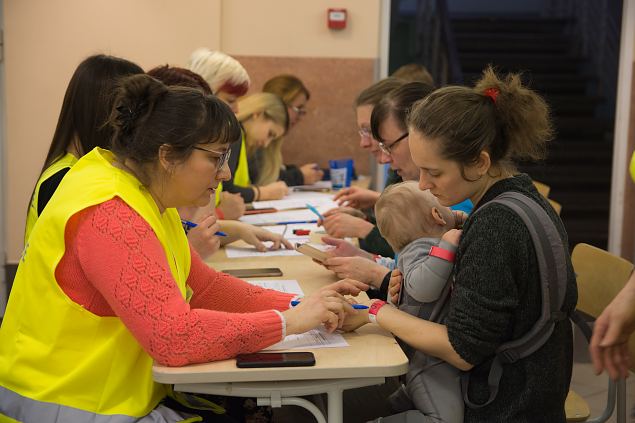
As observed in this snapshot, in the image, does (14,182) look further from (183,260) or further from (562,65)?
(562,65)

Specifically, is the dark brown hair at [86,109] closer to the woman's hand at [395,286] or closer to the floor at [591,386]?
the woman's hand at [395,286]

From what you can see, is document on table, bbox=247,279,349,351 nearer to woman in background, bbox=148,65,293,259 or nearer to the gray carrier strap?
the gray carrier strap

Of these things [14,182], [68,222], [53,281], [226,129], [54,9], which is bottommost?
[14,182]

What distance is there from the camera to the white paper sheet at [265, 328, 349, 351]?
1.92 m

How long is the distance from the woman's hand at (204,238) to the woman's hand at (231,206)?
919 mm

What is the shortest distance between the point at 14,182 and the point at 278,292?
3.76 meters

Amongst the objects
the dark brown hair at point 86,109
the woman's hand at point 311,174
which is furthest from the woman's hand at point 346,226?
the woman's hand at point 311,174

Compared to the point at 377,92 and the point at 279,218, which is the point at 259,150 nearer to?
the point at 279,218

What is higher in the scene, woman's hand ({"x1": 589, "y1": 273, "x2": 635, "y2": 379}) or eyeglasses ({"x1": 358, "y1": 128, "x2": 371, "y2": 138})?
eyeglasses ({"x1": 358, "y1": 128, "x2": 371, "y2": 138})

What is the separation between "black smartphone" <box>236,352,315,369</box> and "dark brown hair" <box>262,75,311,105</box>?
144 inches

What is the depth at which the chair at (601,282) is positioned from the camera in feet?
8.45

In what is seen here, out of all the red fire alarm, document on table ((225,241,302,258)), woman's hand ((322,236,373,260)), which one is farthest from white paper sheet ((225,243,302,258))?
the red fire alarm

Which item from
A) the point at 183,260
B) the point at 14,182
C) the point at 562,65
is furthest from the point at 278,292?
the point at 562,65

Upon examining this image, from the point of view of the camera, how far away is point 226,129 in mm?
1949
